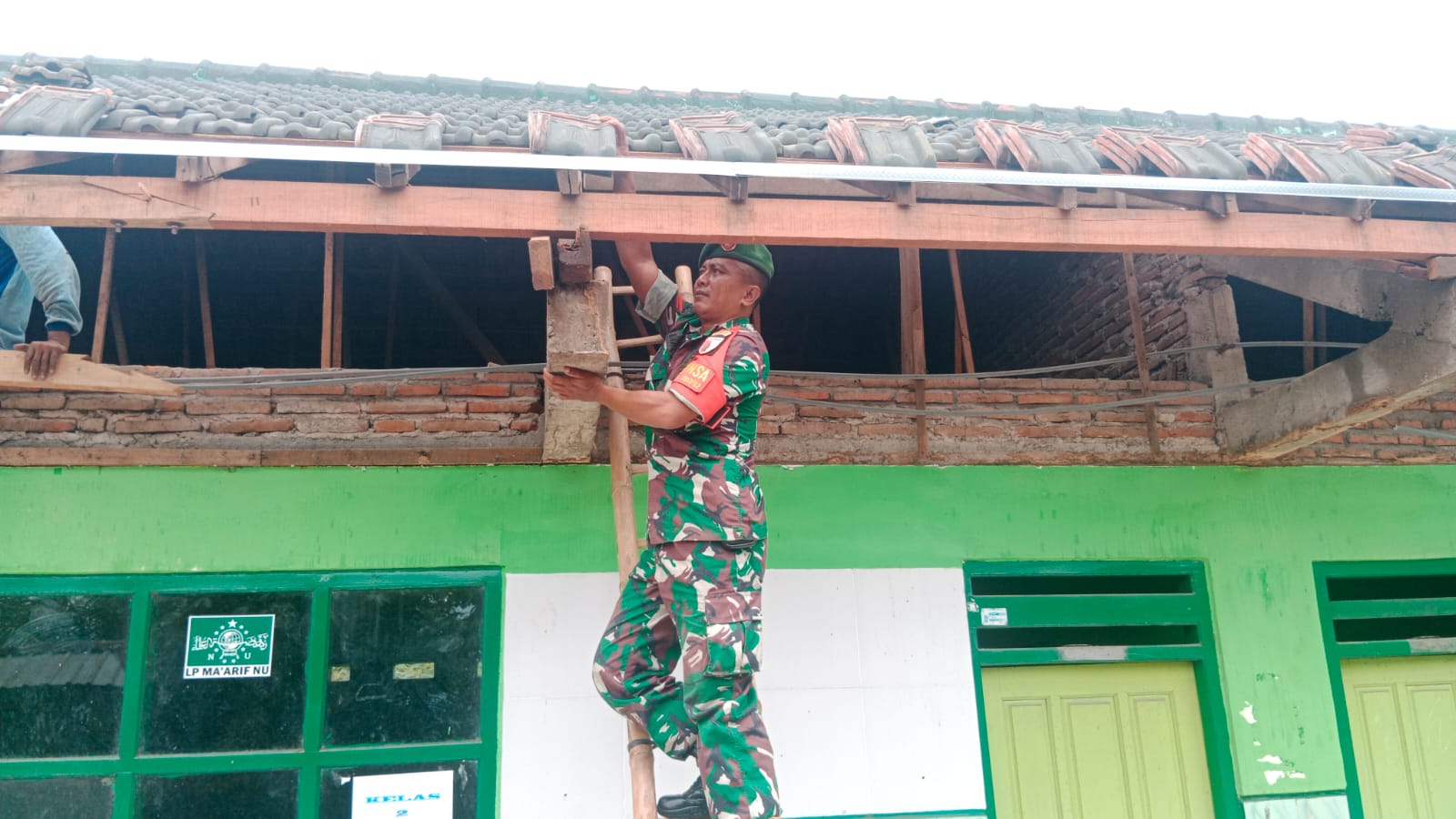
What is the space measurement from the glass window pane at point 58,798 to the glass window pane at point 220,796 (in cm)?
14

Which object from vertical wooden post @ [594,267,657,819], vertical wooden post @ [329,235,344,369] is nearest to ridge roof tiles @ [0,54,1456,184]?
vertical wooden post @ [329,235,344,369]

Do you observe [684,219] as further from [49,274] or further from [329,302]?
[49,274]

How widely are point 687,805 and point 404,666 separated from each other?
1842 mm

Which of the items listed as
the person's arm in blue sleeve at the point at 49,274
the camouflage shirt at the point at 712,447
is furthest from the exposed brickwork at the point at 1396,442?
the person's arm in blue sleeve at the point at 49,274

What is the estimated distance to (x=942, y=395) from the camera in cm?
555

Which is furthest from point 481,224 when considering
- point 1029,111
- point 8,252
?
point 1029,111

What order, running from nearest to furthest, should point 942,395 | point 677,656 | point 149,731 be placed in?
point 677,656 < point 149,731 < point 942,395

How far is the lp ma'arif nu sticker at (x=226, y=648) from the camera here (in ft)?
15.0

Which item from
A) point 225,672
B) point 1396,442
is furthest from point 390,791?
point 1396,442

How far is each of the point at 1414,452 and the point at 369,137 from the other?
560 centimetres

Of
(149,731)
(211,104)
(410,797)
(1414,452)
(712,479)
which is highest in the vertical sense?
(211,104)

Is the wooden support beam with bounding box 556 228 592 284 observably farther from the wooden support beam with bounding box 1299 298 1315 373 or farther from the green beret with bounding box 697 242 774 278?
the wooden support beam with bounding box 1299 298 1315 373

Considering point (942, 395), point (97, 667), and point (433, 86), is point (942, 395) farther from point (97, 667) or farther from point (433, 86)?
point (433, 86)

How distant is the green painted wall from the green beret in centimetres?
160
